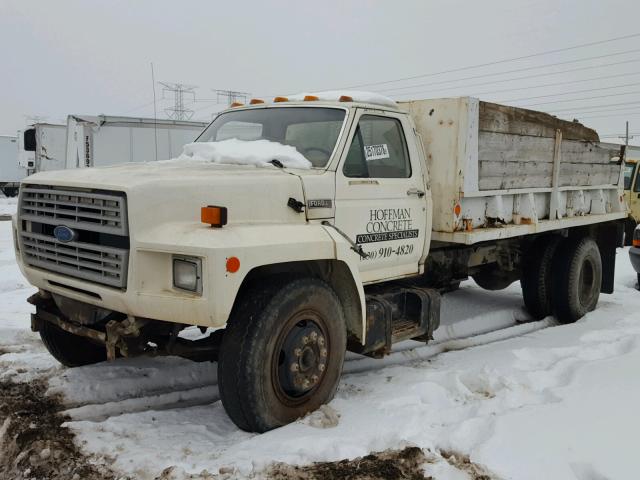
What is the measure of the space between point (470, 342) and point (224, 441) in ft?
10.7

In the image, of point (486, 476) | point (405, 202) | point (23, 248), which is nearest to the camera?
point (486, 476)

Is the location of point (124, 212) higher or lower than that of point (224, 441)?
higher

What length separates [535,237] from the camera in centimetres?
719

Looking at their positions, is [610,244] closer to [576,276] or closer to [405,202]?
[576,276]

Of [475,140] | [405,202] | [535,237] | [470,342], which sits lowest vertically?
[470,342]

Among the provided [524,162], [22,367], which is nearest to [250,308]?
[22,367]

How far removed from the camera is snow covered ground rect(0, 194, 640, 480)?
3.32 metres

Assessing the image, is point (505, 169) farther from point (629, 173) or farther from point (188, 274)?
point (629, 173)

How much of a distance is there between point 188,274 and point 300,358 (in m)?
0.99

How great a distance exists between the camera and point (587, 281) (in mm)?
7512

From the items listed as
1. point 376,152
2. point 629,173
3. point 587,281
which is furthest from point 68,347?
point 629,173

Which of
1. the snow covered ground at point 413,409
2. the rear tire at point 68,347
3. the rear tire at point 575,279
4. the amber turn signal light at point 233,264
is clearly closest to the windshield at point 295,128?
the amber turn signal light at point 233,264

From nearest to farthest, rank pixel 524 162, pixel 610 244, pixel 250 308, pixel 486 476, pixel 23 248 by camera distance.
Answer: pixel 486 476 < pixel 250 308 < pixel 23 248 < pixel 524 162 < pixel 610 244

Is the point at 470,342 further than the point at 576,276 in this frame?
No
